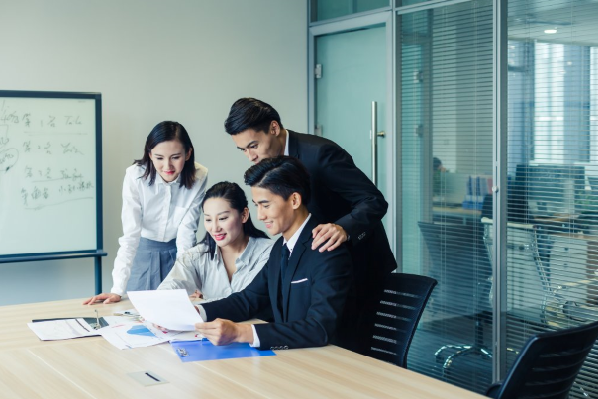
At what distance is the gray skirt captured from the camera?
11.8 feet

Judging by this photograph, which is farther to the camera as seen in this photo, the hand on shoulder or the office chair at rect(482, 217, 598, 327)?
the office chair at rect(482, 217, 598, 327)

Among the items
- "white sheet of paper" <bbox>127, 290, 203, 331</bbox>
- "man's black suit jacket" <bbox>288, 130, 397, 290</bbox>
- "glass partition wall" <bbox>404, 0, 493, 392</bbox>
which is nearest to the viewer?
"white sheet of paper" <bbox>127, 290, 203, 331</bbox>

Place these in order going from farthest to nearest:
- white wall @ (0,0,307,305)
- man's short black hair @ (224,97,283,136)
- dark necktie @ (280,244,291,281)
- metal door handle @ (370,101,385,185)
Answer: metal door handle @ (370,101,385,185)
white wall @ (0,0,307,305)
man's short black hair @ (224,97,283,136)
dark necktie @ (280,244,291,281)

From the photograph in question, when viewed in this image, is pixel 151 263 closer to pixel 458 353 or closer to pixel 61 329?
pixel 61 329

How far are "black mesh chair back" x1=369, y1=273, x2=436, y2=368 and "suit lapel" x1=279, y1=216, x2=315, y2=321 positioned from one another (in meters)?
0.39

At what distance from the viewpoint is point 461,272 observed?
4.20m

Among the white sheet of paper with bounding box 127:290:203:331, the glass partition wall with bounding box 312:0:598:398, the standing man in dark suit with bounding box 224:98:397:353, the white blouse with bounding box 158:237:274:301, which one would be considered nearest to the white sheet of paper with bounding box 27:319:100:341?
the white sheet of paper with bounding box 127:290:203:331

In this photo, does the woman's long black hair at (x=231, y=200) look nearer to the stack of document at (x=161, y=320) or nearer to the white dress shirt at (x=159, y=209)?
the white dress shirt at (x=159, y=209)

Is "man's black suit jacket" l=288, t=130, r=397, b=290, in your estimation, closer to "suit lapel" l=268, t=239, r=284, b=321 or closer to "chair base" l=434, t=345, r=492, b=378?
"suit lapel" l=268, t=239, r=284, b=321

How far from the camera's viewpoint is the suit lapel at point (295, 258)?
2.50 m

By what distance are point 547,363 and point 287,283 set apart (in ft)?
3.09

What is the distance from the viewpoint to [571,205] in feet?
11.8

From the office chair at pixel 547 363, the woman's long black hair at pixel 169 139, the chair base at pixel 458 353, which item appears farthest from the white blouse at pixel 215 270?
the chair base at pixel 458 353

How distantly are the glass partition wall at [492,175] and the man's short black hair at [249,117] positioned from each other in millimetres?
1647
